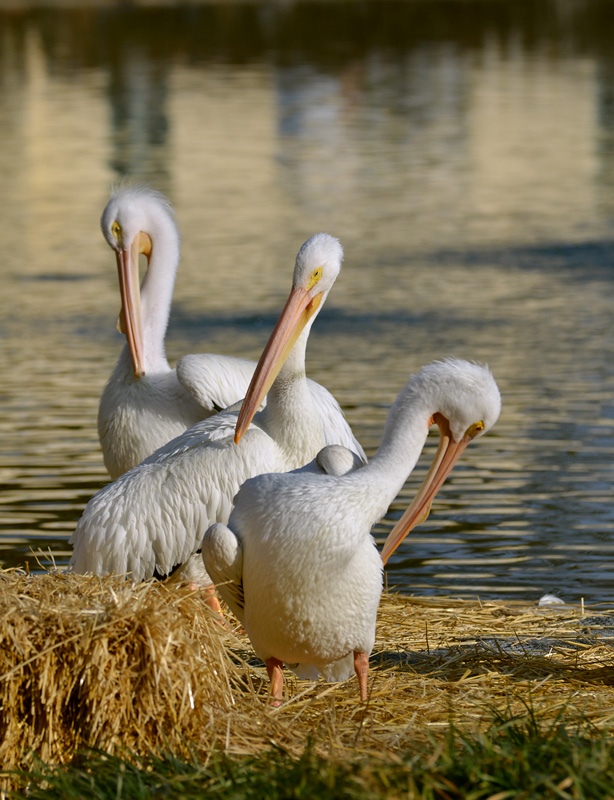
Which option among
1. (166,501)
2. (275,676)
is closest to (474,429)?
(275,676)

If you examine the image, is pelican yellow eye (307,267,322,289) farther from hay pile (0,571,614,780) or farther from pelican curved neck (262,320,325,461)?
hay pile (0,571,614,780)

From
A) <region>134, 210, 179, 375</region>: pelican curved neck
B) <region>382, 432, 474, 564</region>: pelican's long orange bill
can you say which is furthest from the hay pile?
<region>134, 210, 179, 375</region>: pelican curved neck

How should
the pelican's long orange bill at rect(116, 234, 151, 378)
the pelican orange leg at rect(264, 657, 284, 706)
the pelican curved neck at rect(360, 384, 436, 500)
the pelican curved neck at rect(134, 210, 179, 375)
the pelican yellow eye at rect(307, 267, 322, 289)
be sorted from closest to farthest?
the pelican curved neck at rect(360, 384, 436, 500)
the pelican orange leg at rect(264, 657, 284, 706)
the pelican yellow eye at rect(307, 267, 322, 289)
the pelican's long orange bill at rect(116, 234, 151, 378)
the pelican curved neck at rect(134, 210, 179, 375)

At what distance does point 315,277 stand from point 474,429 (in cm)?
81

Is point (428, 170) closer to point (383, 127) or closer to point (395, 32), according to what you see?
point (383, 127)

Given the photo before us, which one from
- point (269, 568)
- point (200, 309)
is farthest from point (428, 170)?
point (269, 568)

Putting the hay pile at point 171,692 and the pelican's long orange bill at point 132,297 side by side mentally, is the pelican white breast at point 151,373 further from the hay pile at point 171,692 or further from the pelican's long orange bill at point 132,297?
the hay pile at point 171,692

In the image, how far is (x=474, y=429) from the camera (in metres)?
4.32

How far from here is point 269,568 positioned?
13.3 ft

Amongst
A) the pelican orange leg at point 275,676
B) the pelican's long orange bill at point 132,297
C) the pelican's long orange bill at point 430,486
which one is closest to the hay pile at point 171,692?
the pelican orange leg at point 275,676

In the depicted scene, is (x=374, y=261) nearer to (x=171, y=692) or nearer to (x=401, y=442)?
(x=401, y=442)

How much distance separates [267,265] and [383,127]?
14398 millimetres

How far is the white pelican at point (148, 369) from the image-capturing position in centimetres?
561

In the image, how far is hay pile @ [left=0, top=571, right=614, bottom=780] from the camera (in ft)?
11.9
